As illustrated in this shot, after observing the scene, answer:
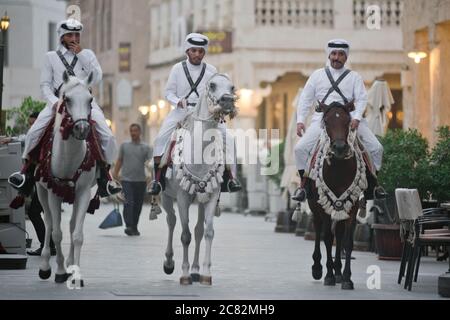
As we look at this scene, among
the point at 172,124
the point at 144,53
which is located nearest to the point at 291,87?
the point at 144,53

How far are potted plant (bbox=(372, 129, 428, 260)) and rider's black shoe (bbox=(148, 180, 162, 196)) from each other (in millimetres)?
4768

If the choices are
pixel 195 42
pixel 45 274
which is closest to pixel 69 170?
pixel 45 274

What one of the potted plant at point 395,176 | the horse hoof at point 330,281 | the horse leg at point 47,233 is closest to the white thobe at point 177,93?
the horse leg at point 47,233

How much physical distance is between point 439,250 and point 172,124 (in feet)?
18.4

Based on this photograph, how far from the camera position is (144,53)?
2990 inches

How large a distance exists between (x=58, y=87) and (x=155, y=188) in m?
1.63

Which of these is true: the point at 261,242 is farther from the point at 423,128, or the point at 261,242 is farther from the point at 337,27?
the point at 337,27

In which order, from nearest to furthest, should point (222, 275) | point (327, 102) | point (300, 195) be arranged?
point (300, 195)
point (327, 102)
point (222, 275)

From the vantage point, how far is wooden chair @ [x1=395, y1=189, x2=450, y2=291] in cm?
1706

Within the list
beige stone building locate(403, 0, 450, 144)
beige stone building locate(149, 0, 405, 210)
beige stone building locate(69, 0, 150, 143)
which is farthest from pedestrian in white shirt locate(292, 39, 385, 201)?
beige stone building locate(69, 0, 150, 143)

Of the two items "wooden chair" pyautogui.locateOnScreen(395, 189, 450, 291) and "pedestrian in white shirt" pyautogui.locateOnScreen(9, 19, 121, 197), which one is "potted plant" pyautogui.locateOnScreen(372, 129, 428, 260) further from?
"pedestrian in white shirt" pyautogui.locateOnScreen(9, 19, 121, 197)

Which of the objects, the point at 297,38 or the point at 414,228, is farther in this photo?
the point at 297,38

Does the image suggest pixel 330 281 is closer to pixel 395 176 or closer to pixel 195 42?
pixel 195 42

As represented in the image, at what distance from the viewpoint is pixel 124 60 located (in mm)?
74000
